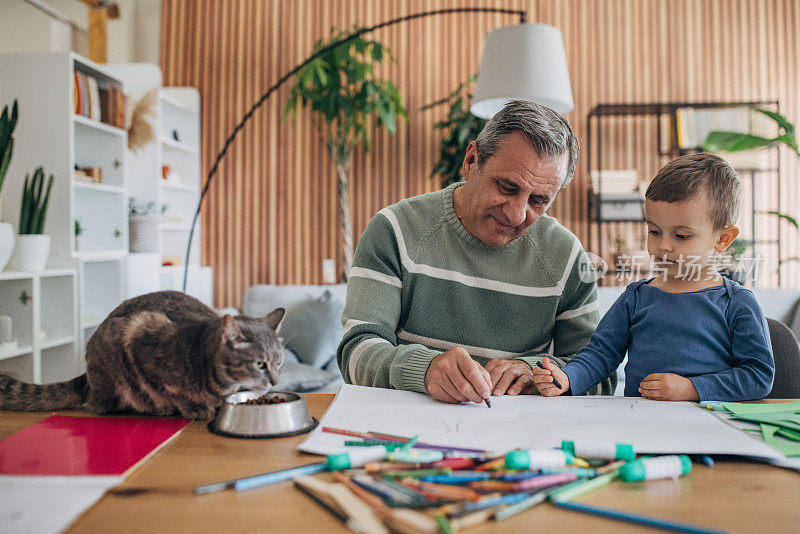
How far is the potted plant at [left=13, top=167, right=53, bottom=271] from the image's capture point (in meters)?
2.67

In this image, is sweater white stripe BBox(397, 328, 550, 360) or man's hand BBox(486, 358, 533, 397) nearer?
man's hand BBox(486, 358, 533, 397)

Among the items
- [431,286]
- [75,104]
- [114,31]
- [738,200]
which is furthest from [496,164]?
[114,31]

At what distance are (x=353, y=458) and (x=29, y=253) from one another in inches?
101

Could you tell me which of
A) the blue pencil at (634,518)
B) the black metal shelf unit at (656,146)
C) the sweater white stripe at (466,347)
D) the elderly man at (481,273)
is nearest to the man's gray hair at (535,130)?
the elderly man at (481,273)

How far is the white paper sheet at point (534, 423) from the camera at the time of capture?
0.75m

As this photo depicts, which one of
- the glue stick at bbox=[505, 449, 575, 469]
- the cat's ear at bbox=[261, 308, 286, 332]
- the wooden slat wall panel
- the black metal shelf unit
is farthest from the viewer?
the wooden slat wall panel

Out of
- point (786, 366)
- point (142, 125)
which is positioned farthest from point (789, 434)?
point (142, 125)

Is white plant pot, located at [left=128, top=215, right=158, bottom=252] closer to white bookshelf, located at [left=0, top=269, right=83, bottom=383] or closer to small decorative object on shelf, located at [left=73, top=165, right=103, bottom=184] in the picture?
small decorative object on shelf, located at [left=73, top=165, right=103, bottom=184]

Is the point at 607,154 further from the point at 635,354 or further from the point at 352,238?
the point at 635,354

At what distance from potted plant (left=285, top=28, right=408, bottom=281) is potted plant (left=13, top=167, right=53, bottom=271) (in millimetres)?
1734

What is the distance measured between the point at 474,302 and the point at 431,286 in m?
0.11

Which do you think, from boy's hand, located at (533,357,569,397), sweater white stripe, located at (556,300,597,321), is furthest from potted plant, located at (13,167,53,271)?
boy's hand, located at (533,357,569,397)

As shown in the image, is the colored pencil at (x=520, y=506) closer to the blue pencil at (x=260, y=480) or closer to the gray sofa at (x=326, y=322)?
the blue pencil at (x=260, y=480)

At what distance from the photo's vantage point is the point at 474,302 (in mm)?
1478
